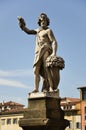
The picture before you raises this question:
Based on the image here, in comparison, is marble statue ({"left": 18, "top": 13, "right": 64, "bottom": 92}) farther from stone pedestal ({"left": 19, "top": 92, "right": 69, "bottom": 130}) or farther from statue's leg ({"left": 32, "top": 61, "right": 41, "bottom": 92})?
stone pedestal ({"left": 19, "top": 92, "right": 69, "bottom": 130})

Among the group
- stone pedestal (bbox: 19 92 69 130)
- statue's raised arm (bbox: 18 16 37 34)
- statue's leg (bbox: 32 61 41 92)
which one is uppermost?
statue's raised arm (bbox: 18 16 37 34)

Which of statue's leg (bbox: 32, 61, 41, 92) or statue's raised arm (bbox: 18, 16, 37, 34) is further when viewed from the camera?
statue's raised arm (bbox: 18, 16, 37, 34)

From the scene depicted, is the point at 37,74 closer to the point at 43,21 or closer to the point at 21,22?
the point at 43,21

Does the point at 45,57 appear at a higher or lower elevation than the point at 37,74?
higher

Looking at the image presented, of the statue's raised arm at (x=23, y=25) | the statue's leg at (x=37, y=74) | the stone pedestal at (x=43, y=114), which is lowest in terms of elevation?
the stone pedestal at (x=43, y=114)

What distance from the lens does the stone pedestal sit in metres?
12.3

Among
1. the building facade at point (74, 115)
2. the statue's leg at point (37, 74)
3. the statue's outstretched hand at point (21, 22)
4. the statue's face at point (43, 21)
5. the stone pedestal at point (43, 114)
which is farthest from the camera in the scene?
the building facade at point (74, 115)

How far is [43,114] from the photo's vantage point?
486 inches

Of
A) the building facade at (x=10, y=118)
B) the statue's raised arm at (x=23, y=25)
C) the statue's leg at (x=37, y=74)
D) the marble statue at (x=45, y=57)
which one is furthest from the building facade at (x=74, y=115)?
the statue's leg at (x=37, y=74)

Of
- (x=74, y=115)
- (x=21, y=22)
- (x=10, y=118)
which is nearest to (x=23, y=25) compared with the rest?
(x=21, y=22)

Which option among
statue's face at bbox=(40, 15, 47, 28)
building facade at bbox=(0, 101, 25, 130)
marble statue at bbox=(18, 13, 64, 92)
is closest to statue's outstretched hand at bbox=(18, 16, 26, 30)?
marble statue at bbox=(18, 13, 64, 92)

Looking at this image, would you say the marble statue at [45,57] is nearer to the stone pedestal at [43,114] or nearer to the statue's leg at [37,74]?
the statue's leg at [37,74]

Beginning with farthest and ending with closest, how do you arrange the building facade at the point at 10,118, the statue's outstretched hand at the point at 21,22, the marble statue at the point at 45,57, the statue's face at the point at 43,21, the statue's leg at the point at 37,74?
1. the building facade at the point at 10,118
2. the statue's outstretched hand at the point at 21,22
3. the statue's face at the point at 43,21
4. the statue's leg at the point at 37,74
5. the marble statue at the point at 45,57

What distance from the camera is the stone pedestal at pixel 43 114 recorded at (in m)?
12.3
